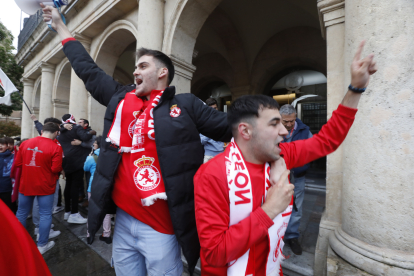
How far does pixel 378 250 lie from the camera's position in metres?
1.82

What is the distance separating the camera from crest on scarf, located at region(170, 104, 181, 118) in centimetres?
126

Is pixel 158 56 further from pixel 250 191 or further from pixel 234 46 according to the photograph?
pixel 234 46

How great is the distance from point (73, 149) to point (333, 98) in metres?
5.02

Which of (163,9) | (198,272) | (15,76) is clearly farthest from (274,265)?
(15,76)

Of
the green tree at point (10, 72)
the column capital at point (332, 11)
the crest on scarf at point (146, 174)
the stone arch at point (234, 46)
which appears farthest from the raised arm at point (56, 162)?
the green tree at point (10, 72)

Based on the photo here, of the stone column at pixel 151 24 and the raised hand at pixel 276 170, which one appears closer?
the raised hand at pixel 276 170

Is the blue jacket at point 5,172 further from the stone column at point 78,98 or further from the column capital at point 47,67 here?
the column capital at point 47,67

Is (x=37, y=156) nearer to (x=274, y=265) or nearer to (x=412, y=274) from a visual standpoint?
(x=274, y=265)

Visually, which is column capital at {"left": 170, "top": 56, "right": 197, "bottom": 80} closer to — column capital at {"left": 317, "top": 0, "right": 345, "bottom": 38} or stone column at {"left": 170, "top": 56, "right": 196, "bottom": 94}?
stone column at {"left": 170, "top": 56, "right": 196, "bottom": 94}

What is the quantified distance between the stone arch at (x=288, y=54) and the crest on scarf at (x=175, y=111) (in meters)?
7.92

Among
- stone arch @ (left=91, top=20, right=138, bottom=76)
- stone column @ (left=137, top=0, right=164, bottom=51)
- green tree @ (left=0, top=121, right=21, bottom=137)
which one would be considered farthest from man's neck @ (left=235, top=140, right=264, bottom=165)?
green tree @ (left=0, top=121, right=21, bottom=137)

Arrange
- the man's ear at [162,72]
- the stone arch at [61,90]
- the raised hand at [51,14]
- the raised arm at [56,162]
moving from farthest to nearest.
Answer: the stone arch at [61,90] < the raised arm at [56,162] < the raised hand at [51,14] < the man's ear at [162,72]

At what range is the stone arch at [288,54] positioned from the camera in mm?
7547

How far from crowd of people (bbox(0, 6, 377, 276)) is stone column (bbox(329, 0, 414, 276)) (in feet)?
3.29
